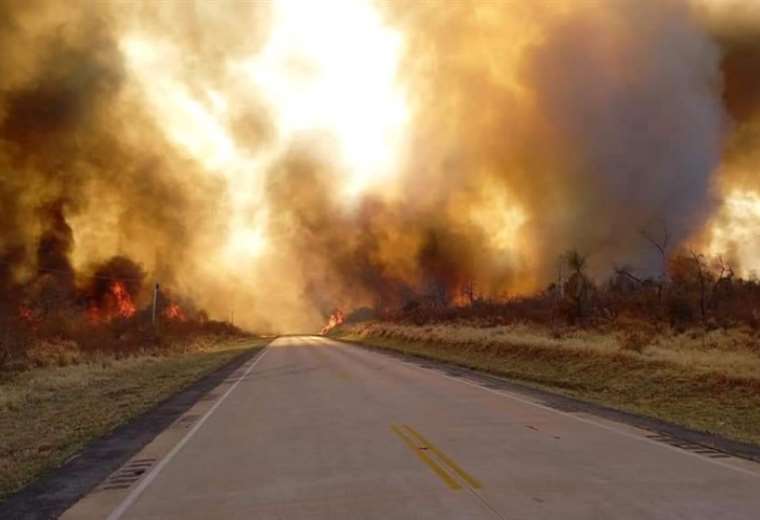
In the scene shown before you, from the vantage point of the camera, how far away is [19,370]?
26.0 m

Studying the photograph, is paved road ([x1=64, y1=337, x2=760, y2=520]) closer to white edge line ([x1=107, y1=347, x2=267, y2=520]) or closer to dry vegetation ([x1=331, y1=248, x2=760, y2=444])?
white edge line ([x1=107, y1=347, x2=267, y2=520])

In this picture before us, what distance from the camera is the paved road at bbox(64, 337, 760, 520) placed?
243 inches

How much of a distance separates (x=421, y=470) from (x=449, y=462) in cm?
58

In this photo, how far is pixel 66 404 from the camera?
682 inches

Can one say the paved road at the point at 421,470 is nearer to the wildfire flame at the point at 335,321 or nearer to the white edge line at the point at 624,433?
the white edge line at the point at 624,433

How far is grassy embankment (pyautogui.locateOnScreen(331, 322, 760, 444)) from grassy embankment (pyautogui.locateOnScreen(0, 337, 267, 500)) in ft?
34.7

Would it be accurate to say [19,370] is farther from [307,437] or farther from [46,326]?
[307,437]

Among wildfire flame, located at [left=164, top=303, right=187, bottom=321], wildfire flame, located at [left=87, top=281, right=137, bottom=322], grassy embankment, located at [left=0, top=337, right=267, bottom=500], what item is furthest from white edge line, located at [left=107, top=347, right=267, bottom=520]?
wildfire flame, located at [left=164, top=303, right=187, bottom=321]

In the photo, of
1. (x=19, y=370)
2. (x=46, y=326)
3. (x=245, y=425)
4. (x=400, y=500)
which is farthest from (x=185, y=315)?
(x=400, y=500)

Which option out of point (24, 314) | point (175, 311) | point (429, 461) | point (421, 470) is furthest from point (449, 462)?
point (175, 311)

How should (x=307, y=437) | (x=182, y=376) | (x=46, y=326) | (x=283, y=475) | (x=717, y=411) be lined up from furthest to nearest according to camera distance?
(x=46, y=326) → (x=182, y=376) → (x=717, y=411) → (x=307, y=437) → (x=283, y=475)

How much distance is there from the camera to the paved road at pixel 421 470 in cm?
617

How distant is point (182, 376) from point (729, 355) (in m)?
19.2

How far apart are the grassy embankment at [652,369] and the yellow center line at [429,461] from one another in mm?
5281
